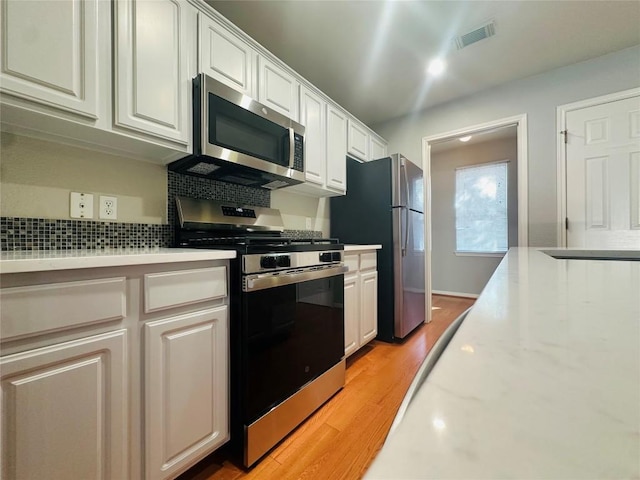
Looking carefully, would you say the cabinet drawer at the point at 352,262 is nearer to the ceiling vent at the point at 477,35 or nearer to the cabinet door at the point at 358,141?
the cabinet door at the point at 358,141

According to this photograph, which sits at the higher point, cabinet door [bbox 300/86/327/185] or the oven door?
cabinet door [bbox 300/86/327/185]

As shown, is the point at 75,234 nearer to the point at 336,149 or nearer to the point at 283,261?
the point at 283,261

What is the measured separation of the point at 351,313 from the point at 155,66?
1875mm

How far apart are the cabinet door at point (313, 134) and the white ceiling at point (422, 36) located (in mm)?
410

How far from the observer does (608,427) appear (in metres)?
0.16

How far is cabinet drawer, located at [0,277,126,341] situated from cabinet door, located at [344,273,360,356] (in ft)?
4.71

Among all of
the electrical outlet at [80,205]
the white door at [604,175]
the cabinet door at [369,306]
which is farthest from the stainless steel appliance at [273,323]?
the white door at [604,175]

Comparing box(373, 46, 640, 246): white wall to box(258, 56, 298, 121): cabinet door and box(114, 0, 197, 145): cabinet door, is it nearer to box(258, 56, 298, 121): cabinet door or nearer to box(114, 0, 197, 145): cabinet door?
box(258, 56, 298, 121): cabinet door

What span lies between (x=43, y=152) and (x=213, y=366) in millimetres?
1159

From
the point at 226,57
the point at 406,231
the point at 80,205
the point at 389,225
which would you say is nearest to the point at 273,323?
the point at 80,205

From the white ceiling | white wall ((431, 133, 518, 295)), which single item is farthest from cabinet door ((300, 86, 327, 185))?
white wall ((431, 133, 518, 295))

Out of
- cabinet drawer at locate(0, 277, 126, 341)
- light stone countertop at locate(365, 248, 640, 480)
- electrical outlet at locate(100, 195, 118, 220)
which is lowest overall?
cabinet drawer at locate(0, 277, 126, 341)

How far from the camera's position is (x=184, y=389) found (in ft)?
3.38

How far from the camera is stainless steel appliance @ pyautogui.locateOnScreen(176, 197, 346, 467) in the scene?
3.84 feet
